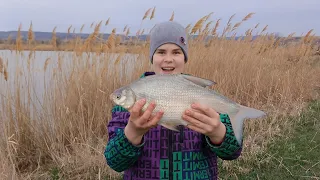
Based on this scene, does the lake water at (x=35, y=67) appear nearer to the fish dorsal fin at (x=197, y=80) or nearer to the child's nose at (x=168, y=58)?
the child's nose at (x=168, y=58)

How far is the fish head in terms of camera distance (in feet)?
4.84

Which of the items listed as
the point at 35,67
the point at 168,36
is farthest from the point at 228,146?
the point at 35,67

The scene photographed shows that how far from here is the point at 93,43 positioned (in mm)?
4555

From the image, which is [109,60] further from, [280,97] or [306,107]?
[306,107]

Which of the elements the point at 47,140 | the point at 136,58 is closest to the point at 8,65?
the point at 47,140

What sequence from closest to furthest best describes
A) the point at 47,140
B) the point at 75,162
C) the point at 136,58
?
the point at 75,162
the point at 47,140
the point at 136,58

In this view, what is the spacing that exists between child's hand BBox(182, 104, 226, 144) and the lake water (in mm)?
2872

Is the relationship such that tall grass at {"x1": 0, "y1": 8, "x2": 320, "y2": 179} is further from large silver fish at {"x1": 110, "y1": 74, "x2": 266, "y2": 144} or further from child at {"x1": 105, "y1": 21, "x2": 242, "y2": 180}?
large silver fish at {"x1": 110, "y1": 74, "x2": 266, "y2": 144}

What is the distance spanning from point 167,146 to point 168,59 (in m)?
0.45

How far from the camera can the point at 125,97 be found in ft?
4.88

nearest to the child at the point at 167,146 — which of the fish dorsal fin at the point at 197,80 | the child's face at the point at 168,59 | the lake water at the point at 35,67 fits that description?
the child's face at the point at 168,59

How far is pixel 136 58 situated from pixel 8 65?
67.1 inches

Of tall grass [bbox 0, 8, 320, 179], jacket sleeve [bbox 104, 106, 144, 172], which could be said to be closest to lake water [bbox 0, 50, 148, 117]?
tall grass [bbox 0, 8, 320, 179]

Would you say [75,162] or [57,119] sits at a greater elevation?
[57,119]
